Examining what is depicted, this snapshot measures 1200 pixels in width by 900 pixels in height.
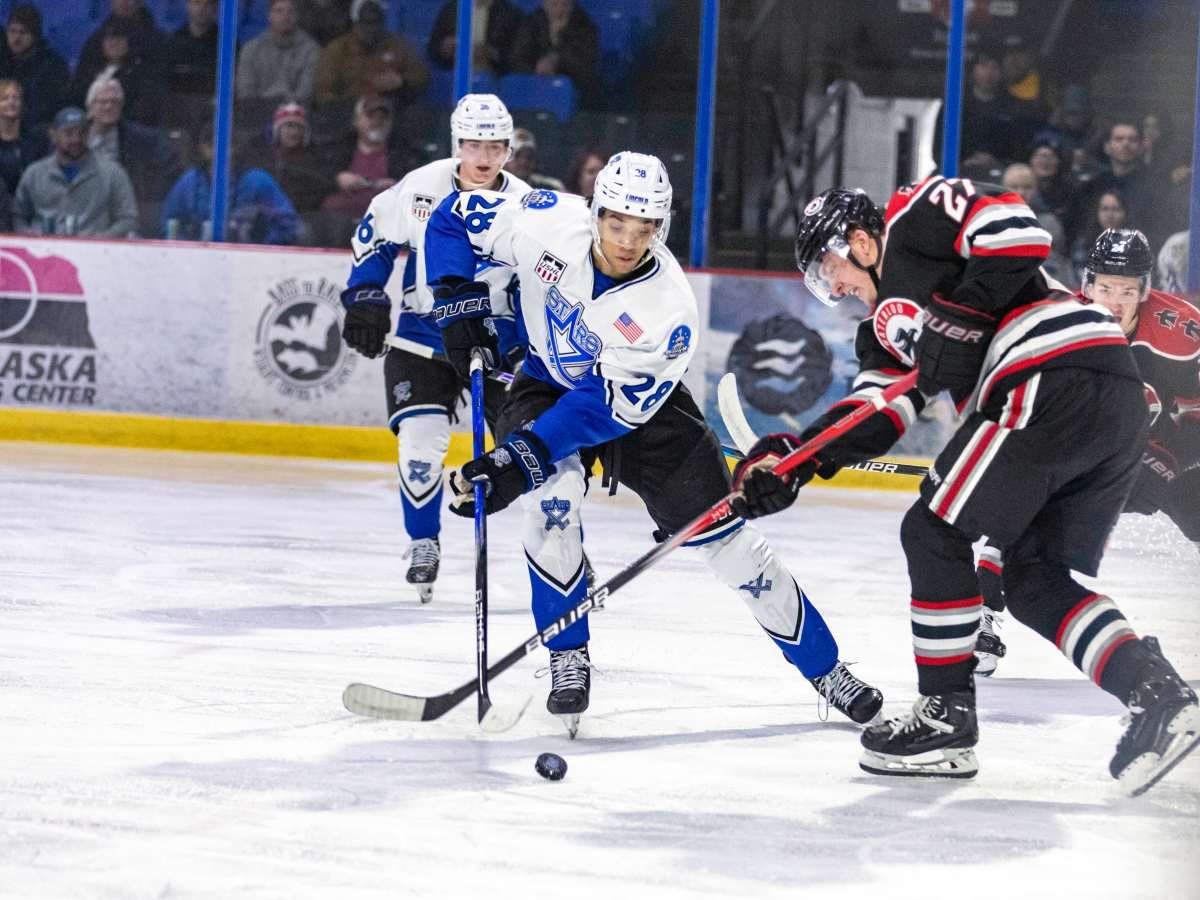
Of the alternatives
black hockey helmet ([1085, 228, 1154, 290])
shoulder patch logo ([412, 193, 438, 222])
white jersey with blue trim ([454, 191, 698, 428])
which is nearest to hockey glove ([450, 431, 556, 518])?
white jersey with blue trim ([454, 191, 698, 428])

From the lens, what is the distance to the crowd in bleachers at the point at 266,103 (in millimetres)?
7094

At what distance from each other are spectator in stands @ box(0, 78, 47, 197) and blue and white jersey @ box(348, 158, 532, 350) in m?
3.47

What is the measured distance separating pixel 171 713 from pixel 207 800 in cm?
53

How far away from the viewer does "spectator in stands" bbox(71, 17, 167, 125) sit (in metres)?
7.29

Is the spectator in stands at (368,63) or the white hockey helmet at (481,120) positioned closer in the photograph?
the white hockey helmet at (481,120)

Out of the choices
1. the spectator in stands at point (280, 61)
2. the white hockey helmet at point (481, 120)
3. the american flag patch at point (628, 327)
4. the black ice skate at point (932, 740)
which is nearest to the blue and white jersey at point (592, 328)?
the american flag patch at point (628, 327)

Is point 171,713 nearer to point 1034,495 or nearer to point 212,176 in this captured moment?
point 1034,495

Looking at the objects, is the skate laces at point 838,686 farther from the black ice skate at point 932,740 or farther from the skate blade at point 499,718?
the skate blade at point 499,718

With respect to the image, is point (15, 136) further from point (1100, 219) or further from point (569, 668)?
point (569, 668)

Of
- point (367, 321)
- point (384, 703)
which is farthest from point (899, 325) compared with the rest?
point (367, 321)

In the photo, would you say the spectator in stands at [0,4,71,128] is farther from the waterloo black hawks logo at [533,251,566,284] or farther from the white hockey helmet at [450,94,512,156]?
the waterloo black hawks logo at [533,251,566,284]

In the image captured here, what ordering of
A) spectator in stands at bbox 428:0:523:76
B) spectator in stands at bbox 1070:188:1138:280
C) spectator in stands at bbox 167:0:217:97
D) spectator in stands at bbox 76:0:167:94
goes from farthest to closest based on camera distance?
spectator in stands at bbox 76:0:167:94 → spectator in stands at bbox 167:0:217:97 → spectator in stands at bbox 428:0:523:76 → spectator in stands at bbox 1070:188:1138:280

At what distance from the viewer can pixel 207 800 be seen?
2441 millimetres

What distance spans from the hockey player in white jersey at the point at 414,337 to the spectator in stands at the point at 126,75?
10.8ft
